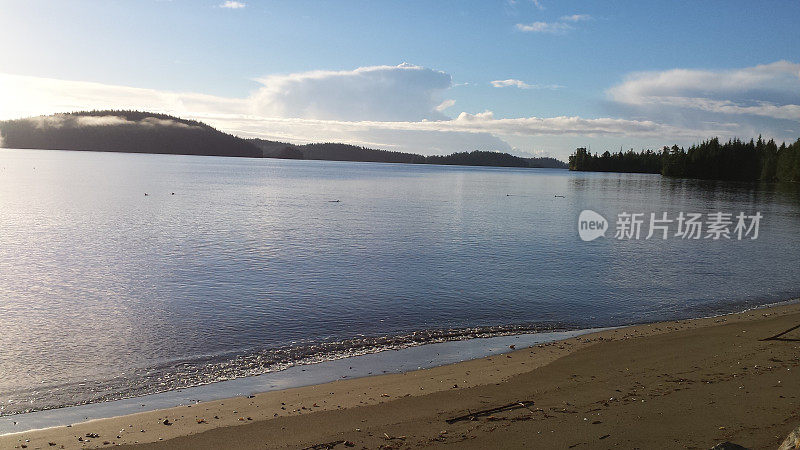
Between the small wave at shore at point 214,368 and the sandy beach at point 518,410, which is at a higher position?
the sandy beach at point 518,410

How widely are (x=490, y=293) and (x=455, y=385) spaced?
10634 mm

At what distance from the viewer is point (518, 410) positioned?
9.76 meters

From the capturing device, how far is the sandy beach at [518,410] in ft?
28.1

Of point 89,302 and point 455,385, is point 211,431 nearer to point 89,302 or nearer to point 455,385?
point 455,385

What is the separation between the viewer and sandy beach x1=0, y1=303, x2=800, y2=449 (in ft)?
28.1
